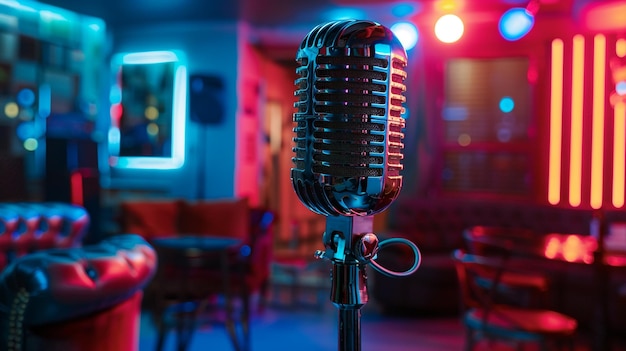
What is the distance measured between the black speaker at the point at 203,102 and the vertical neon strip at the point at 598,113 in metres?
3.89

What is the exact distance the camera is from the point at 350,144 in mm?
825

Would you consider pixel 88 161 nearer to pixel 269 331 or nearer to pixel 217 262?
pixel 217 262

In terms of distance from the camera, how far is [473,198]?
6.31 meters

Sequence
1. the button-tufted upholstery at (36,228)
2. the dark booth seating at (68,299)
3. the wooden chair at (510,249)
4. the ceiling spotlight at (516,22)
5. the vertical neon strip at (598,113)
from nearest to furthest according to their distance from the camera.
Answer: the dark booth seating at (68,299), the wooden chair at (510,249), the button-tufted upholstery at (36,228), the ceiling spotlight at (516,22), the vertical neon strip at (598,113)

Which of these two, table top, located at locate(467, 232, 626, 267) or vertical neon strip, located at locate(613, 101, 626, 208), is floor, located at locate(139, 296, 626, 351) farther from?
vertical neon strip, located at locate(613, 101, 626, 208)

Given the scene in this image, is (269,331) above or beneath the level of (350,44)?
beneath

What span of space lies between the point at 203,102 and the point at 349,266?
5903 millimetres

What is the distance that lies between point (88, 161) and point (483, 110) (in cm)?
420

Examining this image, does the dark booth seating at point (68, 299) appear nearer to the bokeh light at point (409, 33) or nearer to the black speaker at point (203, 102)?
the black speaker at point (203, 102)

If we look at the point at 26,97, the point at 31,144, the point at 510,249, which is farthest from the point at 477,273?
the point at 26,97

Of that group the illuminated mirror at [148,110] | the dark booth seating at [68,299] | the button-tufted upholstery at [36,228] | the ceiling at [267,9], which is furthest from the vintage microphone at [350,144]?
the illuminated mirror at [148,110]

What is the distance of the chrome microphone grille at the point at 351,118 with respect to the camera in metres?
0.82

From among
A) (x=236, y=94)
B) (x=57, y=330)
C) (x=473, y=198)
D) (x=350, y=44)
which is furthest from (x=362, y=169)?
(x=236, y=94)

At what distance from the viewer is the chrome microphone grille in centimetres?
82
